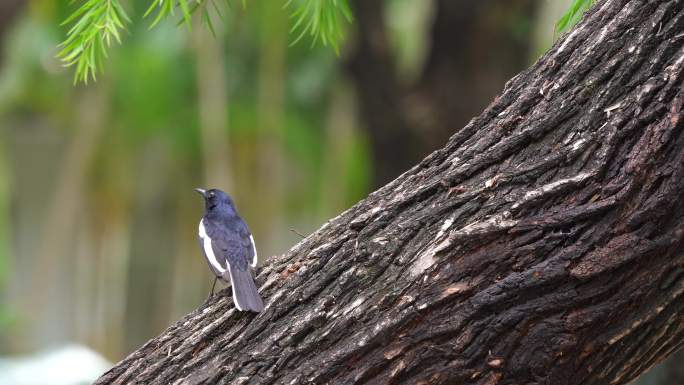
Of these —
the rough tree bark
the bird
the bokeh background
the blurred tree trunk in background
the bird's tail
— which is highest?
the bokeh background

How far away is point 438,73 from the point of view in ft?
23.6

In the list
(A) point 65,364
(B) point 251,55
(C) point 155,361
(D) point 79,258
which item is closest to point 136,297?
(D) point 79,258

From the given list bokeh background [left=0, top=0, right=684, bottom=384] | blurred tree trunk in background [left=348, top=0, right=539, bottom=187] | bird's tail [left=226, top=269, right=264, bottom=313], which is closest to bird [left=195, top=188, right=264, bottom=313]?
bird's tail [left=226, top=269, right=264, bottom=313]

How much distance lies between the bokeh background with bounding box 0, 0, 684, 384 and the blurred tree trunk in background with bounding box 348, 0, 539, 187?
110 mm

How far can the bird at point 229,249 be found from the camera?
2.62m

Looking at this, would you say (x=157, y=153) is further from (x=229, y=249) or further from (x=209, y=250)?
(x=229, y=249)

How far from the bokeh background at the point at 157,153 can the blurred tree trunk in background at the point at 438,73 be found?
11 cm

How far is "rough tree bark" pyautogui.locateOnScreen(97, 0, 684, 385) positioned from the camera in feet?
7.27

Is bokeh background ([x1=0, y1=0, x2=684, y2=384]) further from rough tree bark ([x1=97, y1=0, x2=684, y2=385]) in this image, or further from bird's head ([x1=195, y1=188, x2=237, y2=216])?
rough tree bark ([x1=97, y1=0, x2=684, y2=385])

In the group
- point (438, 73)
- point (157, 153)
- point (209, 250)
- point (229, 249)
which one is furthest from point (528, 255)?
point (157, 153)

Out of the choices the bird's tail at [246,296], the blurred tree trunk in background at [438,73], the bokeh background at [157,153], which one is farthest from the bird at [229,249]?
the bokeh background at [157,153]

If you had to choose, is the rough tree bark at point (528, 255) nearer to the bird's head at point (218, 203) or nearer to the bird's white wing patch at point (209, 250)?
the bird's white wing patch at point (209, 250)

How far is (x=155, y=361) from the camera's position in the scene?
2.62 metres

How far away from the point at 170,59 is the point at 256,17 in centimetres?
152
